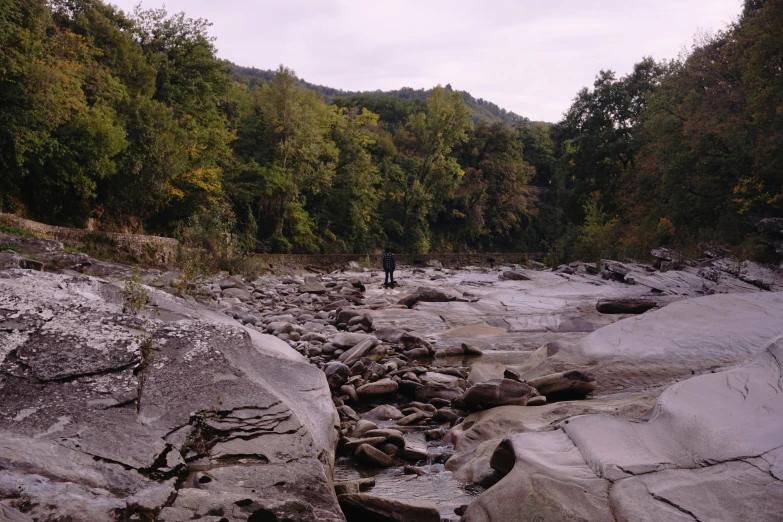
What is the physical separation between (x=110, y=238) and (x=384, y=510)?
19710mm

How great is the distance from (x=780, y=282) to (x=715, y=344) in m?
9.68

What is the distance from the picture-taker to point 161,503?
2574mm

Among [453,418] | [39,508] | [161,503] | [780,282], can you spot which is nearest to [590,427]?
[453,418]

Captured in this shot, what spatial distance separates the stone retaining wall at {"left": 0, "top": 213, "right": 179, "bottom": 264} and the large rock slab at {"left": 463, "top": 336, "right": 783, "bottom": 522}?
17.0 meters

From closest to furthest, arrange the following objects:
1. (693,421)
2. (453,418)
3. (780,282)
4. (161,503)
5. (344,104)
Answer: (161,503) < (693,421) < (453,418) < (780,282) < (344,104)

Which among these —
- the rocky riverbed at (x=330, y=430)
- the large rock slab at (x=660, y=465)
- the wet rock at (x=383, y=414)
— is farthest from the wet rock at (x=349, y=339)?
the large rock slab at (x=660, y=465)

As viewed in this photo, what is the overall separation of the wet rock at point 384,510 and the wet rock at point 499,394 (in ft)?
7.67

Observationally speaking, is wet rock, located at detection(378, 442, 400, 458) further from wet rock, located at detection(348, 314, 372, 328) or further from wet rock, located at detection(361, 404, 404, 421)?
wet rock, located at detection(348, 314, 372, 328)

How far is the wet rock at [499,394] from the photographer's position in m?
5.63

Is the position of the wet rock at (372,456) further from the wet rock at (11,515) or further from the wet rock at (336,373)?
the wet rock at (11,515)

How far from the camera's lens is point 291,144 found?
37625mm

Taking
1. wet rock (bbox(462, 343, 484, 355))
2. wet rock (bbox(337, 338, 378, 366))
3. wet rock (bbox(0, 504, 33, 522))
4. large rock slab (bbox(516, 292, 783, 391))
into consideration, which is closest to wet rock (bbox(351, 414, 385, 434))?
wet rock (bbox(337, 338, 378, 366))

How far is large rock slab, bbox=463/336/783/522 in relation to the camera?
115 inches

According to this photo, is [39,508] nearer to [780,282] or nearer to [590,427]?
[590,427]
